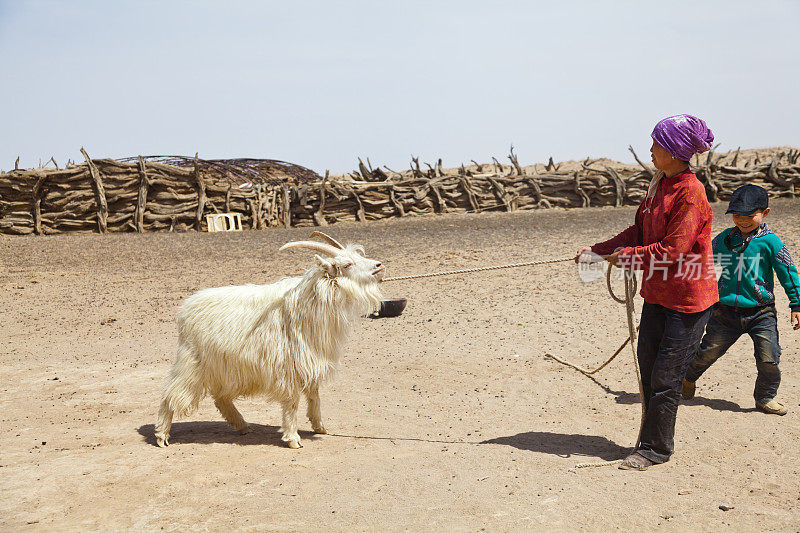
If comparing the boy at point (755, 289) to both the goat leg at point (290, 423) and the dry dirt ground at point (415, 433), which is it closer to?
the dry dirt ground at point (415, 433)

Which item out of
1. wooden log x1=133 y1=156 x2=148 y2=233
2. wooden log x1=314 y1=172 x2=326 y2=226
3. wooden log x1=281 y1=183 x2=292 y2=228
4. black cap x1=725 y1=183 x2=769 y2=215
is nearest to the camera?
black cap x1=725 y1=183 x2=769 y2=215

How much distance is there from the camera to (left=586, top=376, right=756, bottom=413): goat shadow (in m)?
5.61

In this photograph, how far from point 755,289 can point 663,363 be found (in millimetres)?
1620

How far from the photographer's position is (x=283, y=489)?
164 inches

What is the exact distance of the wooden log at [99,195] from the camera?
1922cm

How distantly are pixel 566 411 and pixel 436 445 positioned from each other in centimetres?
136

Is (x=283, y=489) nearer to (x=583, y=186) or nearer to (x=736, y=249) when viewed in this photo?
(x=736, y=249)

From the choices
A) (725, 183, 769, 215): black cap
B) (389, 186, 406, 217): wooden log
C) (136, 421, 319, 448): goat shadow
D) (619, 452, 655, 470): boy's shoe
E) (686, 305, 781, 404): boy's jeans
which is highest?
(725, 183, 769, 215): black cap

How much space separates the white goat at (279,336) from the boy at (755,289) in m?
2.78

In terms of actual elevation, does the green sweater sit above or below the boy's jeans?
above

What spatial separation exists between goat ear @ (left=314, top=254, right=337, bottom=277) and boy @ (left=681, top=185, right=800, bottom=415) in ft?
9.77

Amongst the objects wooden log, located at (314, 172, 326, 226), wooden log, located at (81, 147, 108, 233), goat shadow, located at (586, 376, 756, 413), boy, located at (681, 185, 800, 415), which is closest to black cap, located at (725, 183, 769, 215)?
boy, located at (681, 185, 800, 415)

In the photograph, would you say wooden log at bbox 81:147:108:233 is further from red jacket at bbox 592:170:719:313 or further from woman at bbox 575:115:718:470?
red jacket at bbox 592:170:719:313

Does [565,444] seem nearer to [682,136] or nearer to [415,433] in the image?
[415,433]
